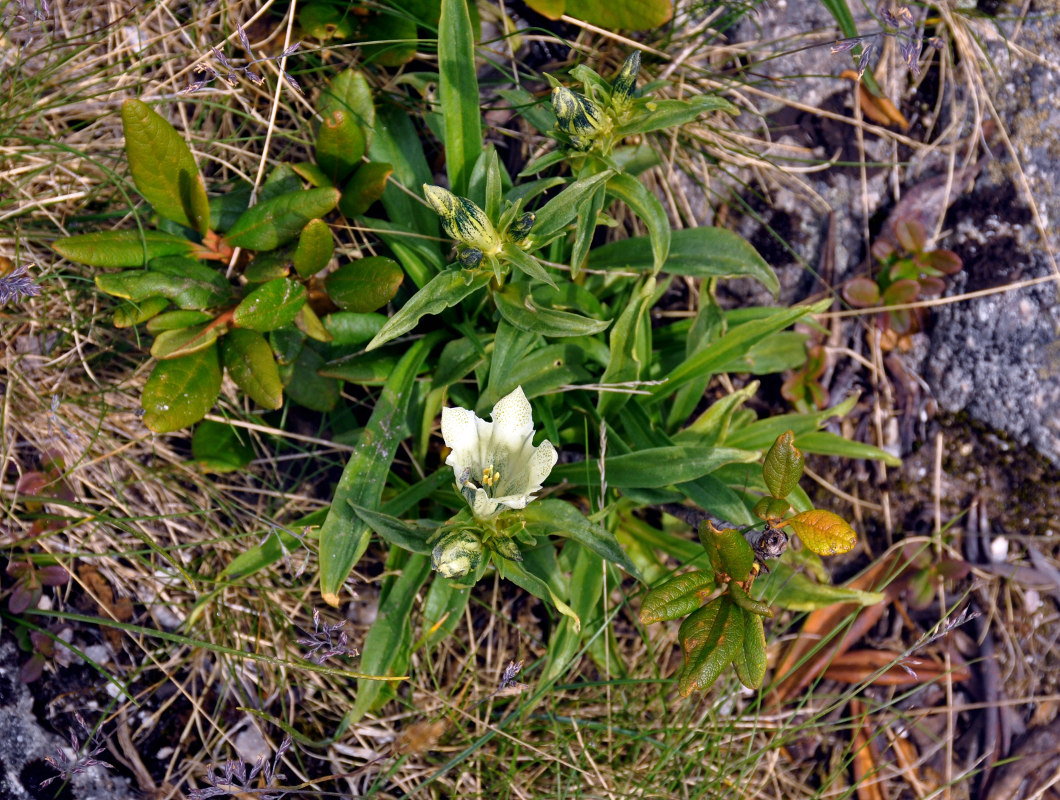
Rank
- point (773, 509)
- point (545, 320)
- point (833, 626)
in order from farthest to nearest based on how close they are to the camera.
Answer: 1. point (833, 626)
2. point (545, 320)
3. point (773, 509)

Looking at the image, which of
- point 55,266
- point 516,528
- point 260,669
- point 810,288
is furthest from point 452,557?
point 810,288

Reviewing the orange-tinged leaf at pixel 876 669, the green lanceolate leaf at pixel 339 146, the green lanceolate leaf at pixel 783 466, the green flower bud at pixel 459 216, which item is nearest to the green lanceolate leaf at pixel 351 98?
the green lanceolate leaf at pixel 339 146

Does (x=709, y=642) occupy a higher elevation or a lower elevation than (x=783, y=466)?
lower

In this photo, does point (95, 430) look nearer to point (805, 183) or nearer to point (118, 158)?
point (118, 158)

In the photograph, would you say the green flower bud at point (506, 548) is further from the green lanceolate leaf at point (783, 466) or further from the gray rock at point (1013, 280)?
the gray rock at point (1013, 280)

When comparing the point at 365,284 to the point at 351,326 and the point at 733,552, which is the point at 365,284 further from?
the point at 733,552

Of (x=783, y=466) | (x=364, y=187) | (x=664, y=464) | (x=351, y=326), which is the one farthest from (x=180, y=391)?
(x=783, y=466)
